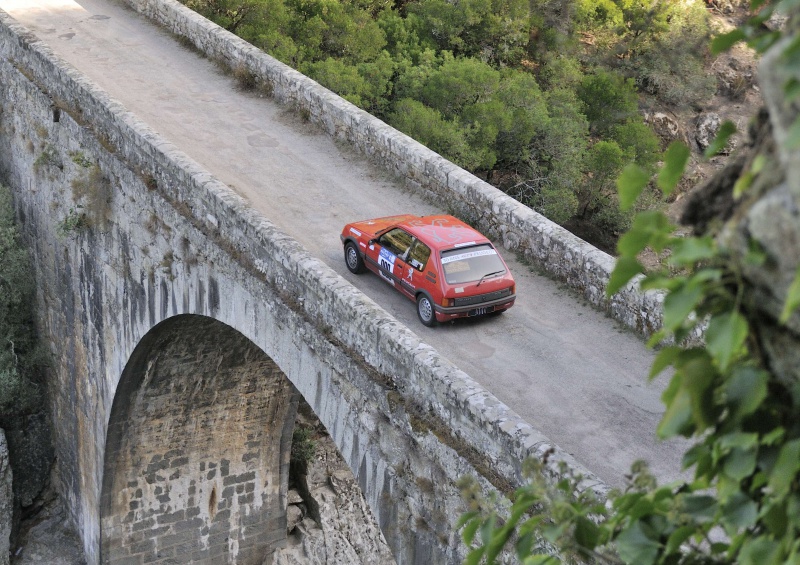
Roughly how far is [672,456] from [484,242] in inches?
128

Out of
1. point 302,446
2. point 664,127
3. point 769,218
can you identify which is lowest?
point 302,446

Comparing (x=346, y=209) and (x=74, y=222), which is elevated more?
(x=346, y=209)

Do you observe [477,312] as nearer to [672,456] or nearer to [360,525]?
[672,456]

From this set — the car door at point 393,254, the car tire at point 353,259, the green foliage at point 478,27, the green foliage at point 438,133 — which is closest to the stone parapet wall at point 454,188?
the car door at point 393,254

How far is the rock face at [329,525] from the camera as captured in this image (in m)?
18.0

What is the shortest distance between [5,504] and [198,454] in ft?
12.2

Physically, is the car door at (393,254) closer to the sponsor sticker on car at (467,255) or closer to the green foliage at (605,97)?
the sponsor sticker on car at (467,255)

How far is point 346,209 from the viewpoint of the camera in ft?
43.1

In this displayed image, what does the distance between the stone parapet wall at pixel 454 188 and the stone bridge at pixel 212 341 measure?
3cm

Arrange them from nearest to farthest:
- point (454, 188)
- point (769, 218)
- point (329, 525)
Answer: point (769, 218) → point (454, 188) → point (329, 525)

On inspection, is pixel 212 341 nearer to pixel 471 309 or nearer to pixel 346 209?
pixel 346 209

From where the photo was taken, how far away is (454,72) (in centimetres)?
2147

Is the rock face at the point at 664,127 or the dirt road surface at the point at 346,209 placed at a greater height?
the dirt road surface at the point at 346,209

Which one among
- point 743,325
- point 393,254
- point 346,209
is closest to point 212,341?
point 346,209
